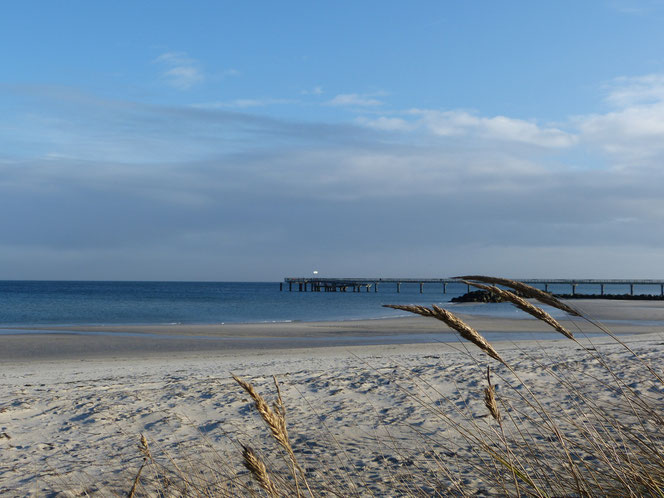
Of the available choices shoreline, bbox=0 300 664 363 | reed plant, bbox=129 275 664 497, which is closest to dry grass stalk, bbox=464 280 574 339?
reed plant, bbox=129 275 664 497

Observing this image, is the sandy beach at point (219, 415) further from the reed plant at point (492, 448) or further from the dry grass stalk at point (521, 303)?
the dry grass stalk at point (521, 303)

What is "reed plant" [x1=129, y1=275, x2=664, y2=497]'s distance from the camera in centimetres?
188

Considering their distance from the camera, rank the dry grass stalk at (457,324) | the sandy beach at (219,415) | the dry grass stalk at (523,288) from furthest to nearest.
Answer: the sandy beach at (219,415), the dry grass stalk at (523,288), the dry grass stalk at (457,324)

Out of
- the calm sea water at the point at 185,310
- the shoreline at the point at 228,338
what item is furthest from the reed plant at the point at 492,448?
the shoreline at the point at 228,338

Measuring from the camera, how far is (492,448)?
485 cm

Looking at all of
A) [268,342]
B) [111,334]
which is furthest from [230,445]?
[111,334]

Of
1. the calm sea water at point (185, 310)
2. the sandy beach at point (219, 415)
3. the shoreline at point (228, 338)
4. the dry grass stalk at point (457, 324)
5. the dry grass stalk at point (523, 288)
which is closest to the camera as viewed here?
the dry grass stalk at point (457, 324)

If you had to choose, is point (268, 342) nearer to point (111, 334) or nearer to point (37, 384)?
point (111, 334)

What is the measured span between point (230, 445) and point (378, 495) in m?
2.19

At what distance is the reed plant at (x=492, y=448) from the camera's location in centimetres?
188

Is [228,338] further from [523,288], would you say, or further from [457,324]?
[457,324]

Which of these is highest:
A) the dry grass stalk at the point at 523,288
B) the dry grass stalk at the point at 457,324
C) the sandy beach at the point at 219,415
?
the dry grass stalk at the point at 523,288

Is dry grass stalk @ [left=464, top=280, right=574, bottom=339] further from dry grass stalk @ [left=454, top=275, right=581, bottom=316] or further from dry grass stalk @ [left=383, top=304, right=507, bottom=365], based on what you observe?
dry grass stalk @ [left=383, top=304, right=507, bottom=365]

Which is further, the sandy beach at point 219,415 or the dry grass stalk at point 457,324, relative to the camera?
the sandy beach at point 219,415
